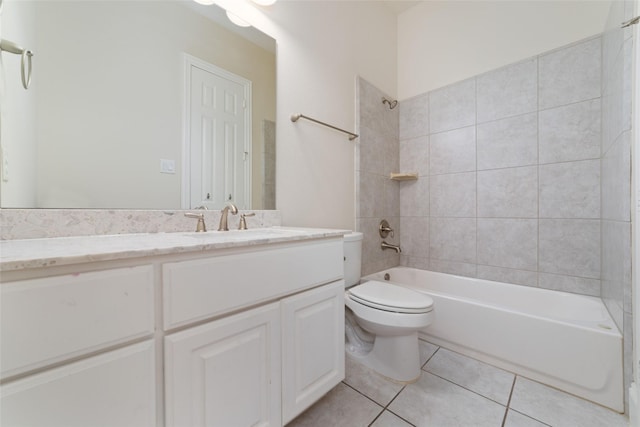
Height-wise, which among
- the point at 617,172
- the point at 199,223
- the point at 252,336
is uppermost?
the point at 617,172

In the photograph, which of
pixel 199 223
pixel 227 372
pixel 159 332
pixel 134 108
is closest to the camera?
pixel 159 332

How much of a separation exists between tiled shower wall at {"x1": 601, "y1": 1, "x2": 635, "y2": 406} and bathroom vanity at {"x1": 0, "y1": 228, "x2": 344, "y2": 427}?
136cm

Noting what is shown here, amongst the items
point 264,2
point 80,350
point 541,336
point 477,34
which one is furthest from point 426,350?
point 477,34

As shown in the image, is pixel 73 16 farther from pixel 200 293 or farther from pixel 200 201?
pixel 200 293

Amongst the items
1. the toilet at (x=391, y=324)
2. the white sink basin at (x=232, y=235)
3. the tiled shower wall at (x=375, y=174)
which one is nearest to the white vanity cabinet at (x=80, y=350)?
the white sink basin at (x=232, y=235)

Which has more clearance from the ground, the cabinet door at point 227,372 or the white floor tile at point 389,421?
the cabinet door at point 227,372

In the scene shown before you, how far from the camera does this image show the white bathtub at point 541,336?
3.76 ft

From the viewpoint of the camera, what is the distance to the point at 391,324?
49.6 inches

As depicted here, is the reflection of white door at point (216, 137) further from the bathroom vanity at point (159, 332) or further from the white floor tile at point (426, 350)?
the white floor tile at point (426, 350)

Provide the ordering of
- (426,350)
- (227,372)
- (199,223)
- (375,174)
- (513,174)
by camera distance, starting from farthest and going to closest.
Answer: (375,174)
(513,174)
(426,350)
(199,223)
(227,372)

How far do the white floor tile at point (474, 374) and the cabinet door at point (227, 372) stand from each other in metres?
1.03

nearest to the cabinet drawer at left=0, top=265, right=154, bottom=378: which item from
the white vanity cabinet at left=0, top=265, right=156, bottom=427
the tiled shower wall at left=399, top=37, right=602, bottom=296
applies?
the white vanity cabinet at left=0, top=265, right=156, bottom=427

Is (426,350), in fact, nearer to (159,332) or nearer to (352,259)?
(352,259)

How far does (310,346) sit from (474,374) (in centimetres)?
105
